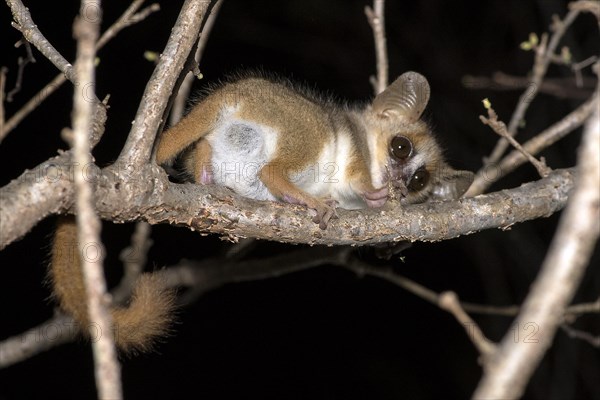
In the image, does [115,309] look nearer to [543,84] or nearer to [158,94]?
[158,94]

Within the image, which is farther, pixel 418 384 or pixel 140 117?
pixel 418 384

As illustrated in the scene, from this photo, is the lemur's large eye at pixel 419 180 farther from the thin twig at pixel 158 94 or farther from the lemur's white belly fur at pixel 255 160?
the thin twig at pixel 158 94

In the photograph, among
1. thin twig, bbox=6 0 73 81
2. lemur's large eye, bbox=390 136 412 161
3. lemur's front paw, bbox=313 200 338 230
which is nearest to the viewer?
thin twig, bbox=6 0 73 81

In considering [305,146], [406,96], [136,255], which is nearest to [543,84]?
[406,96]

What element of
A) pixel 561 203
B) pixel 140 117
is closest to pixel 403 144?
pixel 561 203

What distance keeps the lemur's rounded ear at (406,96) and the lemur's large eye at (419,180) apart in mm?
312

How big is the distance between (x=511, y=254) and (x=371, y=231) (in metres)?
3.98

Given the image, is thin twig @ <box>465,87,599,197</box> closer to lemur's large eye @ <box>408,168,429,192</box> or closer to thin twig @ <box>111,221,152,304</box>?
lemur's large eye @ <box>408,168,429,192</box>

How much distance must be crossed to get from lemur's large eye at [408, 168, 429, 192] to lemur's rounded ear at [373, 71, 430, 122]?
0.31 m

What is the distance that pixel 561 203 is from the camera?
11.0 ft

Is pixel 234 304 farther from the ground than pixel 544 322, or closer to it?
farther from the ground

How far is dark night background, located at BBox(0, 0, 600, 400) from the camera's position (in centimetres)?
595

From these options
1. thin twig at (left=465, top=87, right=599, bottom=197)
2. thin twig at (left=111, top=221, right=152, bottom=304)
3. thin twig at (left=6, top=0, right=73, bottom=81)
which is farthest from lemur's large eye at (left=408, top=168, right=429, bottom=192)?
thin twig at (left=6, top=0, right=73, bottom=81)

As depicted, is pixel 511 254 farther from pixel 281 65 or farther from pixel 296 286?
pixel 281 65
